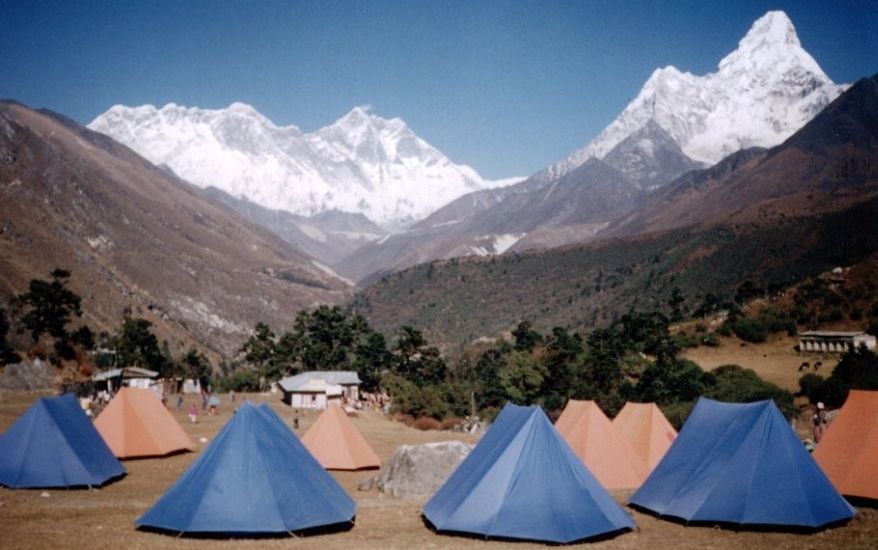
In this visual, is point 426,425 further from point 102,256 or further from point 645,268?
point 102,256

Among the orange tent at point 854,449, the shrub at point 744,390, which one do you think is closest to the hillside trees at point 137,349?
the shrub at point 744,390

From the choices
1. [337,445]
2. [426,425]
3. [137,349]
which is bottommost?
[426,425]

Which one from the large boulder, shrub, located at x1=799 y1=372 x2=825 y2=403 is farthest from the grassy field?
shrub, located at x1=799 y1=372 x2=825 y2=403

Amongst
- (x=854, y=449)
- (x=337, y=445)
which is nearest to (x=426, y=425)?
(x=337, y=445)

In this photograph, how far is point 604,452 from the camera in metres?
20.5

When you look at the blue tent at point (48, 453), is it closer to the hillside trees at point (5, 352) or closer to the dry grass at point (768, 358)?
the hillside trees at point (5, 352)

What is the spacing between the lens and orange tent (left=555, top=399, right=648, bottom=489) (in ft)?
65.8

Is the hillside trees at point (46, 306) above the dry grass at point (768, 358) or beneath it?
above

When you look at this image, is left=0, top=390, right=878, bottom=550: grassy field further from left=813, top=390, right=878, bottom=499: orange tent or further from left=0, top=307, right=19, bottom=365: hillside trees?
left=0, top=307, right=19, bottom=365: hillside trees

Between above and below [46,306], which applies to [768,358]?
below

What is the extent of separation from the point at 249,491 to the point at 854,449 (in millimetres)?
13612

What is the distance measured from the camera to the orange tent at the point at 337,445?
24.6m

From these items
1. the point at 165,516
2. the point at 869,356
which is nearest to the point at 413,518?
the point at 165,516

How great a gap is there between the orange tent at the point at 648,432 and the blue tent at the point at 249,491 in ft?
33.2
